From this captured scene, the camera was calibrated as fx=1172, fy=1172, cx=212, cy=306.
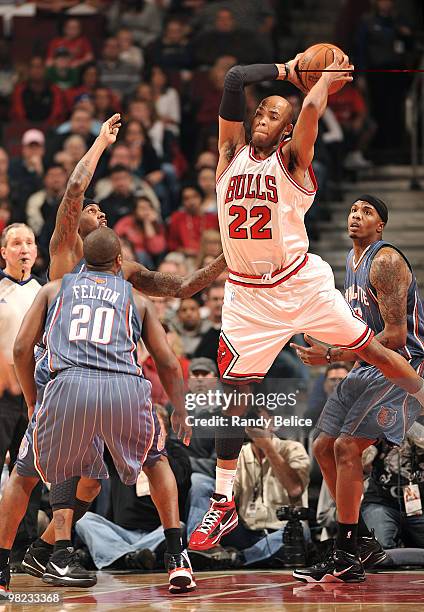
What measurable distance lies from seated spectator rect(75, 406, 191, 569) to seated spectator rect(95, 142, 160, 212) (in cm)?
439

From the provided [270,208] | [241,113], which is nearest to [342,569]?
[270,208]

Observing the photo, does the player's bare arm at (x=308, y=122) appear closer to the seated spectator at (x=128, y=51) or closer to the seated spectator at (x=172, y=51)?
the seated spectator at (x=172, y=51)

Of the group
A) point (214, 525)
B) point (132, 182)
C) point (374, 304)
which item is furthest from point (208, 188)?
point (214, 525)

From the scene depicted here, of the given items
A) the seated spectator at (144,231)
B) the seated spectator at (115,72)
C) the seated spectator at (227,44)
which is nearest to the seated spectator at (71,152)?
the seated spectator at (144,231)

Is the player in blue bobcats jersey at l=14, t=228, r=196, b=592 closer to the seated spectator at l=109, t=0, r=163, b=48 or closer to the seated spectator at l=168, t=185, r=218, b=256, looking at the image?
the seated spectator at l=168, t=185, r=218, b=256

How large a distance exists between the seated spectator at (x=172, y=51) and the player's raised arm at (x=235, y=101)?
7.94 meters

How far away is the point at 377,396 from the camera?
725 centimetres

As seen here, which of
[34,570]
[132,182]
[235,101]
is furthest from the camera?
[132,182]

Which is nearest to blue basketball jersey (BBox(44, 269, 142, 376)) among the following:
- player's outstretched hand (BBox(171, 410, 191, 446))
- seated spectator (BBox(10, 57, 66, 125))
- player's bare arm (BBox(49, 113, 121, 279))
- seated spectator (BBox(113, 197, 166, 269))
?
player's outstretched hand (BBox(171, 410, 191, 446))

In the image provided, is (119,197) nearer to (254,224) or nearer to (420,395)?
(254,224)

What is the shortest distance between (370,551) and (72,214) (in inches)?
112

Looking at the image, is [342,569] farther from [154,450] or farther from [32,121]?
[32,121]

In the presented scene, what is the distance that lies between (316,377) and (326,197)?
3.53 metres

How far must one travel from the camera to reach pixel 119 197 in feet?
39.7
